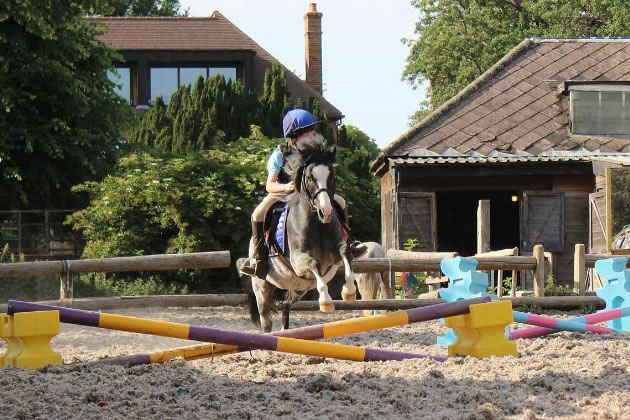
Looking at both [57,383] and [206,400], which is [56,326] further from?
[206,400]

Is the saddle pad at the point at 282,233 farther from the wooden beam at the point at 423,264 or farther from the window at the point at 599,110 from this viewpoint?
the window at the point at 599,110

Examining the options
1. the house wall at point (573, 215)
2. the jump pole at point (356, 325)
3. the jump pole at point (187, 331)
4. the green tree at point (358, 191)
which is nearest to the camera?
the jump pole at point (187, 331)

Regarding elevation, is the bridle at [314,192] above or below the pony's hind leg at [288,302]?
above

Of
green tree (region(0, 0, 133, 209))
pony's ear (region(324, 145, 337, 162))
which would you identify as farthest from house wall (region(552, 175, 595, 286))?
pony's ear (region(324, 145, 337, 162))

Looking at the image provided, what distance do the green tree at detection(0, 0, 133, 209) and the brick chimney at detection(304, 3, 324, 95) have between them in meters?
15.8

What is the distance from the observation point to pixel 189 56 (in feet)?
127

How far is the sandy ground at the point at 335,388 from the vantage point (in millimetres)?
6375

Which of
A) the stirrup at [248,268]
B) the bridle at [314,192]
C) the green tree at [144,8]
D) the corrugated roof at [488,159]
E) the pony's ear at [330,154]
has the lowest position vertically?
the stirrup at [248,268]

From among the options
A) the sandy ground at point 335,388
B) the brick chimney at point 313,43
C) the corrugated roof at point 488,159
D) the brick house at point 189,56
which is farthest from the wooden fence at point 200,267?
the brick chimney at point 313,43

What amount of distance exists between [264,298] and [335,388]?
3.41 meters

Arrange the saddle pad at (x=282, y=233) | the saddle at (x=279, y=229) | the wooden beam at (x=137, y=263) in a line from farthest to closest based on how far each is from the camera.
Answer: the wooden beam at (x=137, y=263), the saddle pad at (x=282, y=233), the saddle at (x=279, y=229)

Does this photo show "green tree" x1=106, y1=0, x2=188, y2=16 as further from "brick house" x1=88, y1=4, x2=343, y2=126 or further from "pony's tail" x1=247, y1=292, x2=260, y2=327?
"pony's tail" x1=247, y1=292, x2=260, y2=327

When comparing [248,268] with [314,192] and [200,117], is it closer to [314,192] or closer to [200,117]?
[314,192]

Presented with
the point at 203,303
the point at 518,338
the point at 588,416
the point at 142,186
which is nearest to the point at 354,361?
the point at 518,338
